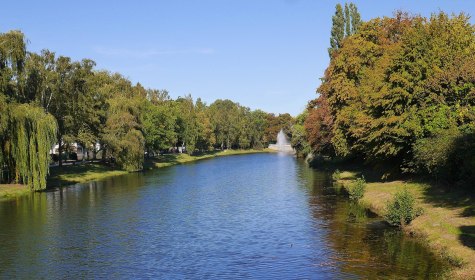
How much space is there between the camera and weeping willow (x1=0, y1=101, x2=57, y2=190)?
176 feet

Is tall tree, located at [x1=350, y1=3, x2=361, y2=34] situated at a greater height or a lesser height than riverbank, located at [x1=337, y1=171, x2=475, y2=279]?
greater

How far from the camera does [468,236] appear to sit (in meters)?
24.8

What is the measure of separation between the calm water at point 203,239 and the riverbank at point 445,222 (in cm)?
97

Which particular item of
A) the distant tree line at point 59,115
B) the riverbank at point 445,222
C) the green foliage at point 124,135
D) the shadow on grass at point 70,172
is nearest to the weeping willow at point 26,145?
the distant tree line at point 59,115

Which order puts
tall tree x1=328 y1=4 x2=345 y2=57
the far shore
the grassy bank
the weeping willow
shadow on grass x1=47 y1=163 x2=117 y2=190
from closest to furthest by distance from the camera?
the far shore, the weeping willow, shadow on grass x1=47 y1=163 x2=117 y2=190, the grassy bank, tall tree x1=328 y1=4 x2=345 y2=57

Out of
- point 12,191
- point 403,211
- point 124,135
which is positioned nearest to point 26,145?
point 12,191

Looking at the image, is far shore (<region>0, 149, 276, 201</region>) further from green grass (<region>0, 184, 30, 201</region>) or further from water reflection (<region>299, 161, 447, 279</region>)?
water reflection (<region>299, 161, 447, 279</region>)

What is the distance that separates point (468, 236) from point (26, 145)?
151ft

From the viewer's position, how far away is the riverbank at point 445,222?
22484 millimetres

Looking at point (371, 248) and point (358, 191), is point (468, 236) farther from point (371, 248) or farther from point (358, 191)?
point (358, 191)

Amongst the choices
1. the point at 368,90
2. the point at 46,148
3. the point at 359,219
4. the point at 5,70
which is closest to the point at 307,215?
the point at 359,219

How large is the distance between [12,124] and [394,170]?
42383 millimetres

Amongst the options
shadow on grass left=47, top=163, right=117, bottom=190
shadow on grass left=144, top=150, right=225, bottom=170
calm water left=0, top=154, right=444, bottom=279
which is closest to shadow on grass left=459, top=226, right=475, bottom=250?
calm water left=0, top=154, right=444, bottom=279

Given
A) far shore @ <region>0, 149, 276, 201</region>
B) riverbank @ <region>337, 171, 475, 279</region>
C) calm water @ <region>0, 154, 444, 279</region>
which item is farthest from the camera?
far shore @ <region>0, 149, 276, 201</region>
